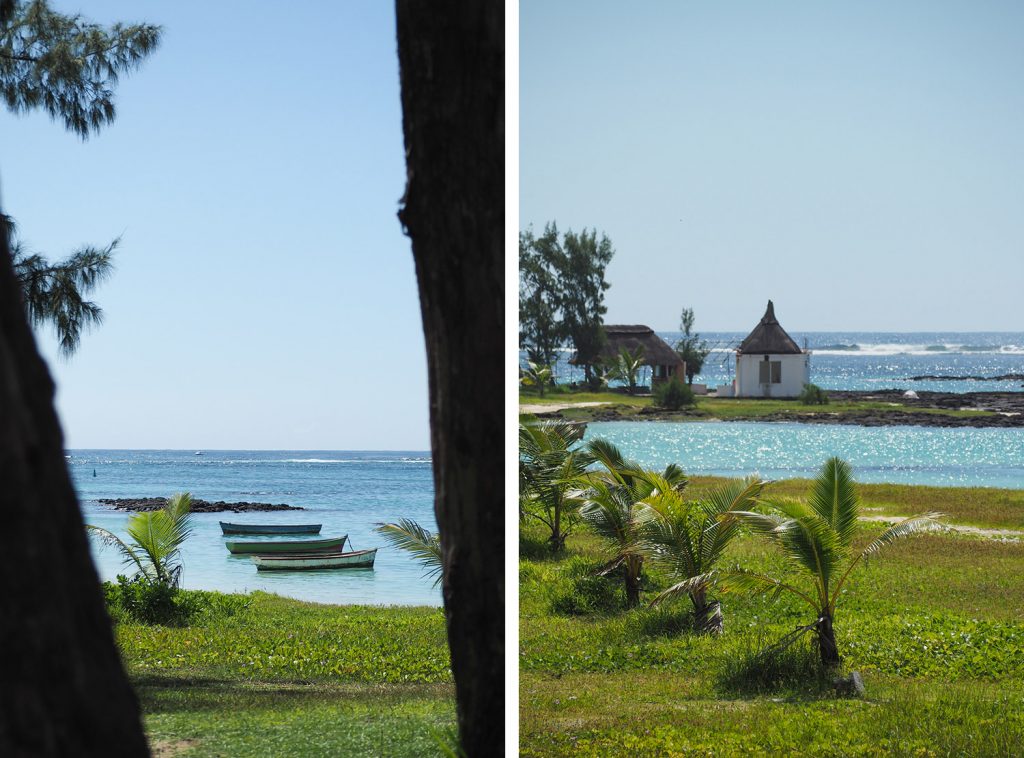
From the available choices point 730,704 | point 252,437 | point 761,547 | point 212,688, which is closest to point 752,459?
point 761,547

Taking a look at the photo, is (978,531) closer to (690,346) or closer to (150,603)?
(690,346)

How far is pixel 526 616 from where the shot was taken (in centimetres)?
448

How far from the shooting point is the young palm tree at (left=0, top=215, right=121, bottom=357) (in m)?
5.70

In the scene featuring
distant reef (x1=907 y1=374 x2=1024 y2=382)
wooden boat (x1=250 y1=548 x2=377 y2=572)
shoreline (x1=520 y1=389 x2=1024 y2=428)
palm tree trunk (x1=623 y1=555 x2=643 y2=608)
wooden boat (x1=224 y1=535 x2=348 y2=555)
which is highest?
distant reef (x1=907 y1=374 x2=1024 y2=382)

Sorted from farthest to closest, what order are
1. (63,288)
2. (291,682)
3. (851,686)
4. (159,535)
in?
1. (159,535)
2. (63,288)
3. (291,682)
4. (851,686)

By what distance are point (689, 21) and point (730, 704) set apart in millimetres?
2646

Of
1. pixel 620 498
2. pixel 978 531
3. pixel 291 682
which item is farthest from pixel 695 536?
pixel 291 682

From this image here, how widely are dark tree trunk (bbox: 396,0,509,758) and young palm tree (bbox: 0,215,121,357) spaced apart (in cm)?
406

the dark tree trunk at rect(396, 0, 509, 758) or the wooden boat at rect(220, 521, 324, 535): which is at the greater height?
the dark tree trunk at rect(396, 0, 509, 758)

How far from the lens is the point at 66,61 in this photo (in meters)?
5.64

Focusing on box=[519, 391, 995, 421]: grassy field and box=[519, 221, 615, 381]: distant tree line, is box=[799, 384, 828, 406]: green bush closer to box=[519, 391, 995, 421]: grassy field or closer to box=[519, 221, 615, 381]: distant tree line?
box=[519, 391, 995, 421]: grassy field

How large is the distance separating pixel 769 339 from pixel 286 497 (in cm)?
796

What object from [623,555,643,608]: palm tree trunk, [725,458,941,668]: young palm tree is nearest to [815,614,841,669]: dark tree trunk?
[725,458,941,668]: young palm tree

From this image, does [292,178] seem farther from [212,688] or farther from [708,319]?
[708,319]
